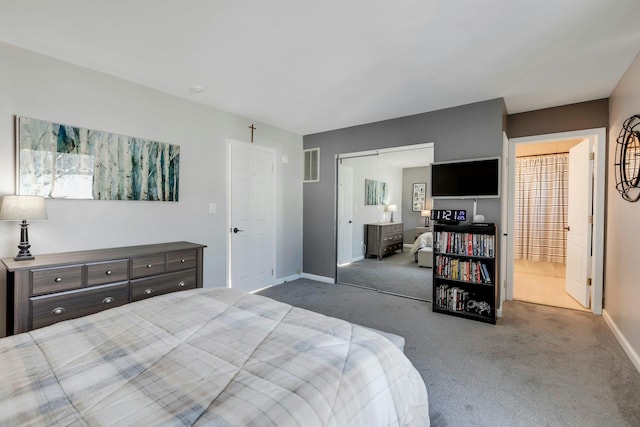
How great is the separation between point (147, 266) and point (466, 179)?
11.6 ft

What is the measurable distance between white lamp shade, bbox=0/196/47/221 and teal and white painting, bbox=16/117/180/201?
27 cm

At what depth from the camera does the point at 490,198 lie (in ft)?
11.2

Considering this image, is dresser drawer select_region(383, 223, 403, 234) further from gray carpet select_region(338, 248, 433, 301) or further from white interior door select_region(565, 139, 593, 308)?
white interior door select_region(565, 139, 593, 308)

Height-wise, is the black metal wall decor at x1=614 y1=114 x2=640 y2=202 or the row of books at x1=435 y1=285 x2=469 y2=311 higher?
the black metal wall decor at x1=614 y1=114 x2=640 y2=202

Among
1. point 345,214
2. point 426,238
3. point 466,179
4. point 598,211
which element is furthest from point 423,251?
point 598,211

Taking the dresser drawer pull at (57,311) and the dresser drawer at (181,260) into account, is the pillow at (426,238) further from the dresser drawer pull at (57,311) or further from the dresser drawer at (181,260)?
the dresser drawer pull at (57,311)

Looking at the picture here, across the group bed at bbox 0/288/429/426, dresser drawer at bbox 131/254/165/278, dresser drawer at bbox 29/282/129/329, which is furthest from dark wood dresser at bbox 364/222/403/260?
dresser drawer at bbox 29/282/129/329

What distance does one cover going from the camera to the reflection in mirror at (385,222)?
167 inches

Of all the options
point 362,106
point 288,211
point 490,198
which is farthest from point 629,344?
point 288,211

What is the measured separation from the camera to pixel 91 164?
274 cm

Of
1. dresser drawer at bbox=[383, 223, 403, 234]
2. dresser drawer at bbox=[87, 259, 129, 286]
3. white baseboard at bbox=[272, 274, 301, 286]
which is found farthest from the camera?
white baseboard at bbox=[272, 274, 301, 286]

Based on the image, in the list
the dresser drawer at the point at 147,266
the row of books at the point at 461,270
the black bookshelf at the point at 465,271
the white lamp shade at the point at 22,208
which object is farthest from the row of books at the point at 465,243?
the white lamp shade at the point at 22,208

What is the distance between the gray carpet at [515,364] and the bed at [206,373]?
2.88 ft

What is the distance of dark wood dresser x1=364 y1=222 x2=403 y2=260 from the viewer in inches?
182
